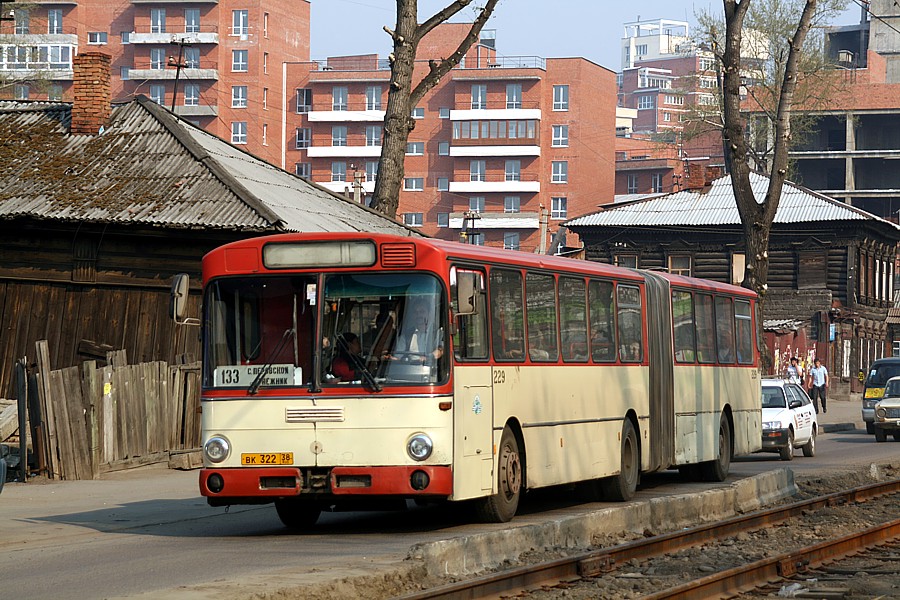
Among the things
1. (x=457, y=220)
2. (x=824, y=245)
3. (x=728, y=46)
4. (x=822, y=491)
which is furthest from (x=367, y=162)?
(x=822, y=491)

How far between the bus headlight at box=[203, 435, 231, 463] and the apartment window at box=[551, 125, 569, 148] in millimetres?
104940

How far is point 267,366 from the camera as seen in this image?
13445 millimetres

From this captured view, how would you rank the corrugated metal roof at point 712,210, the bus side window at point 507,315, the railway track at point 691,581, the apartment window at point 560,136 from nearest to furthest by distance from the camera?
the railway track at point 691,581
the bus side window at point 507,315
the corrugated metal roof at point 712,210
the apartment window at point 560,136

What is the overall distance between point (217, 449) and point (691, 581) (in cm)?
484

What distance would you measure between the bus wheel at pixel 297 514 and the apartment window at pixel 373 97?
4148 inches

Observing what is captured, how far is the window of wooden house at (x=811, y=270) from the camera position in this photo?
215 ft

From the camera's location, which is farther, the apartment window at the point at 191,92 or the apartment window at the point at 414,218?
the apartment window at the point at 414,218

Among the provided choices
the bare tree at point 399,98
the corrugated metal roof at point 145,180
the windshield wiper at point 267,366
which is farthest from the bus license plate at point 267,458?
the bare tree at point 399,98

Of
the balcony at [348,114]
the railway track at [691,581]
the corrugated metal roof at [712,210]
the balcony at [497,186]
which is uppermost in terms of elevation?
the balcony at [348,114]

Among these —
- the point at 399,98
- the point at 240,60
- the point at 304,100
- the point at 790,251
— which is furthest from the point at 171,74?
the point at 399,98

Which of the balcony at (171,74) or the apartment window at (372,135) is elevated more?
the balcony at (171,74)

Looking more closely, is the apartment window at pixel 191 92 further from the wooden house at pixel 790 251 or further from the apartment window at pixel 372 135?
the wooden house at pixel 790 251

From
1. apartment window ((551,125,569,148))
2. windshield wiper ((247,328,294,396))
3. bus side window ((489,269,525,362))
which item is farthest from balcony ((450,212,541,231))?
windshield wiper ((247,328,294,396))

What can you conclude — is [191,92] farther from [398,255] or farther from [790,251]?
[398,255]
